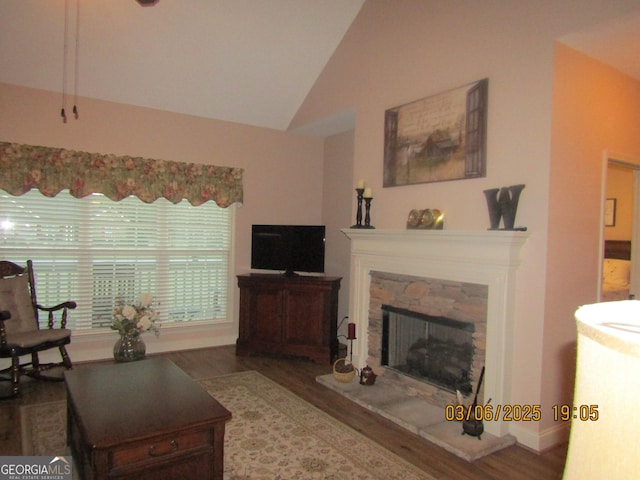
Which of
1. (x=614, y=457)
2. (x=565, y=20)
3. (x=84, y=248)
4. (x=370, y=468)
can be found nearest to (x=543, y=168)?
(x=565, y=20)

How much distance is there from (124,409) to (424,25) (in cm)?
364

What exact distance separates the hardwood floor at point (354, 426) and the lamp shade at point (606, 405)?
7.65 ft

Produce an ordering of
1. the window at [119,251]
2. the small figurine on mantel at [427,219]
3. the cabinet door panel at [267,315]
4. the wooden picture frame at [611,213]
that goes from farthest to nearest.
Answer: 1. the wooden picture frame at [611,213]
2. the cabinet door panel at [267,315]
3. the window at [119,251]
4. the small figurine on mantel at [427,219]

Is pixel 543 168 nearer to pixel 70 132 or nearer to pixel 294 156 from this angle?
pixel 294 156

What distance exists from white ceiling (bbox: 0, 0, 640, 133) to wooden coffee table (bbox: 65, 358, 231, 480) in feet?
10.3

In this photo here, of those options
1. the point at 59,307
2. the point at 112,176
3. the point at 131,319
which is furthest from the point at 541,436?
the point at 112,176

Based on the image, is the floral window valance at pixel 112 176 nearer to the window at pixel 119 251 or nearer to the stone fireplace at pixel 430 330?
the window at pixel 119 251

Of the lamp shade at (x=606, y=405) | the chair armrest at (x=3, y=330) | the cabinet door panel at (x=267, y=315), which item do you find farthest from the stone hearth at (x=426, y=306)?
the chair armrest at (x=3, y=330)

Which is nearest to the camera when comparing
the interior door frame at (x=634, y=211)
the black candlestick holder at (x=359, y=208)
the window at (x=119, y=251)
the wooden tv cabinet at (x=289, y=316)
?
the interior door frame at (x=634, y=211)

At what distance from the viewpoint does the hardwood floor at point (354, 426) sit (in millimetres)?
2656

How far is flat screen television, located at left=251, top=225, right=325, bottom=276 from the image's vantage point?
5.03m

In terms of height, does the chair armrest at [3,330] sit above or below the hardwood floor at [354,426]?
above

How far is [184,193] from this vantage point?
499 cm

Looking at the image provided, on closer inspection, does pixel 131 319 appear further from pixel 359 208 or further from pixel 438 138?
pixel 438 138
